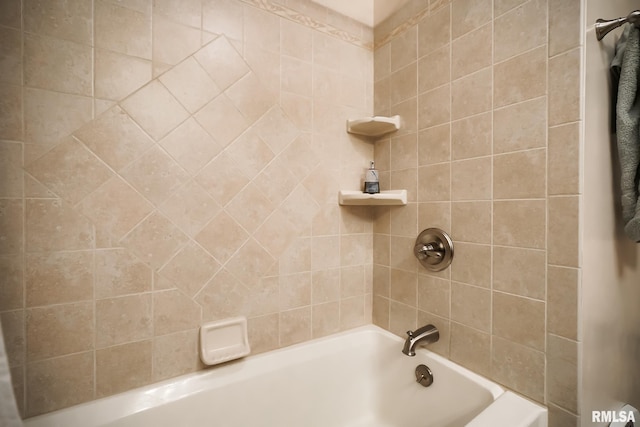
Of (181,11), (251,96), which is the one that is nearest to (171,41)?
(181,11)

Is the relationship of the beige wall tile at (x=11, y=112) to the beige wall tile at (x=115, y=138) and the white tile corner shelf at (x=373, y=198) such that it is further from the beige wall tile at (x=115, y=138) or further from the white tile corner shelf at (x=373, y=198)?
the white tile corner shelf at (x=373, y=198)

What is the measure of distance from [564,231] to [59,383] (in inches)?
66.2

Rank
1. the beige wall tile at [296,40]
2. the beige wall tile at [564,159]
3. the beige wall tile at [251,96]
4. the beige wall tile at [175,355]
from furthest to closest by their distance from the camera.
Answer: the beige wall tile at [296,40] → the beige wall tile at [251,96] → the beige wall tile at [175,355] → the beige wall tile at [564,159]

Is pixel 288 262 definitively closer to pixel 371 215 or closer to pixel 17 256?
pixel 371 215

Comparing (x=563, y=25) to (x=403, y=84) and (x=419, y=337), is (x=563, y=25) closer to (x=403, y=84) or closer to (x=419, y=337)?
(x=403, y=84)

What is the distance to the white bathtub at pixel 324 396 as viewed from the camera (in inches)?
34.9

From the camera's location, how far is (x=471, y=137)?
1050mm

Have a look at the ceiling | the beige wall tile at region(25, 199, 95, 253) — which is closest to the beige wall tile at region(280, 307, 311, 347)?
the beige wall tile at region(25, 199, 95, 253)

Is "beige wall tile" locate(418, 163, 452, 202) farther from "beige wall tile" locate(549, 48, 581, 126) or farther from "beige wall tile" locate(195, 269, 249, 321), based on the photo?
"beige wall tile" locate(195, 269, 249, 321)

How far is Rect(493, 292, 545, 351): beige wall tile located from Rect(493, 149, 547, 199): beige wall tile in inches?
14.1

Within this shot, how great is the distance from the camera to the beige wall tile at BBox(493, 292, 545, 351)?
2.86ft

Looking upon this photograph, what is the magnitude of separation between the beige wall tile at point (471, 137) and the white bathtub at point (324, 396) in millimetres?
864

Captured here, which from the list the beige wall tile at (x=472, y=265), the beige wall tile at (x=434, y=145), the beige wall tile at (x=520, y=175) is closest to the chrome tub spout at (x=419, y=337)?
the beige wall tile at (x=472, y=265)

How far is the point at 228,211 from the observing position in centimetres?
113
